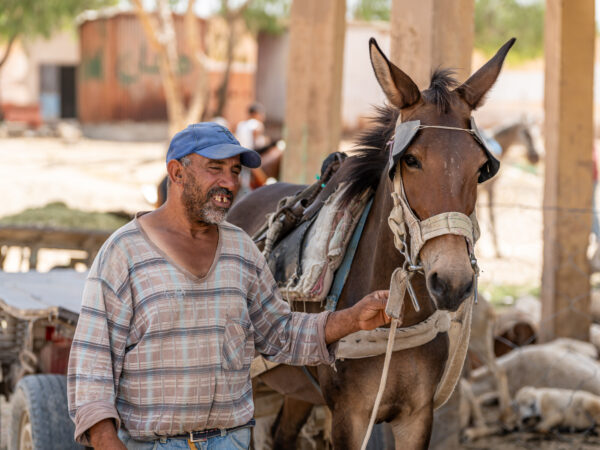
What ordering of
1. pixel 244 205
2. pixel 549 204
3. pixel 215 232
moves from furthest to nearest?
1. pixel 549 204
2. pixel 244 205
3. pixel 215 232

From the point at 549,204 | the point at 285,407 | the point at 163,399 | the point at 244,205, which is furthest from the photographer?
the point at 549,204

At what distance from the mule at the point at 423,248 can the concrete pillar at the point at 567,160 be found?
12.8 feet

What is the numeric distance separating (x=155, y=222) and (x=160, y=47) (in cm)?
1536

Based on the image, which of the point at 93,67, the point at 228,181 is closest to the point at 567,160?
the point at 228,181

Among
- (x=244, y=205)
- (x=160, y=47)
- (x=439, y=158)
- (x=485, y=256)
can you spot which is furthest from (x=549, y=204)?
(x=160, y=47)

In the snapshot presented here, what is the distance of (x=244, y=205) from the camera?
5180 millimetres

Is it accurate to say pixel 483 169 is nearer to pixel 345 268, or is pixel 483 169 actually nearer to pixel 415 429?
pixel 345 268

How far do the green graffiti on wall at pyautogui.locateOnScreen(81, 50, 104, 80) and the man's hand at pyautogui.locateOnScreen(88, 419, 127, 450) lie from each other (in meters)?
26.1

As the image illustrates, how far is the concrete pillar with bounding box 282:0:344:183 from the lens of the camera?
22.7 feet

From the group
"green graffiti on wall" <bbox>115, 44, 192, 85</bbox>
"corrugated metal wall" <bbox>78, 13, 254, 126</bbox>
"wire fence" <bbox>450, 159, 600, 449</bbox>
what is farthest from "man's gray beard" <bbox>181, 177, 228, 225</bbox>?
"green graffiti on wall" <bbox>115, 44, 192, 85</bbox>

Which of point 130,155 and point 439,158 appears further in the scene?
point 130,155

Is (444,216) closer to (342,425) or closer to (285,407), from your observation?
(342,425)

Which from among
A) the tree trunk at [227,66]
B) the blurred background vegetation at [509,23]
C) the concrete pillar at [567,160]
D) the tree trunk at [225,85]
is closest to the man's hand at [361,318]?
the concrete pillar at [567,160]

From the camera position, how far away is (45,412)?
4.12m
